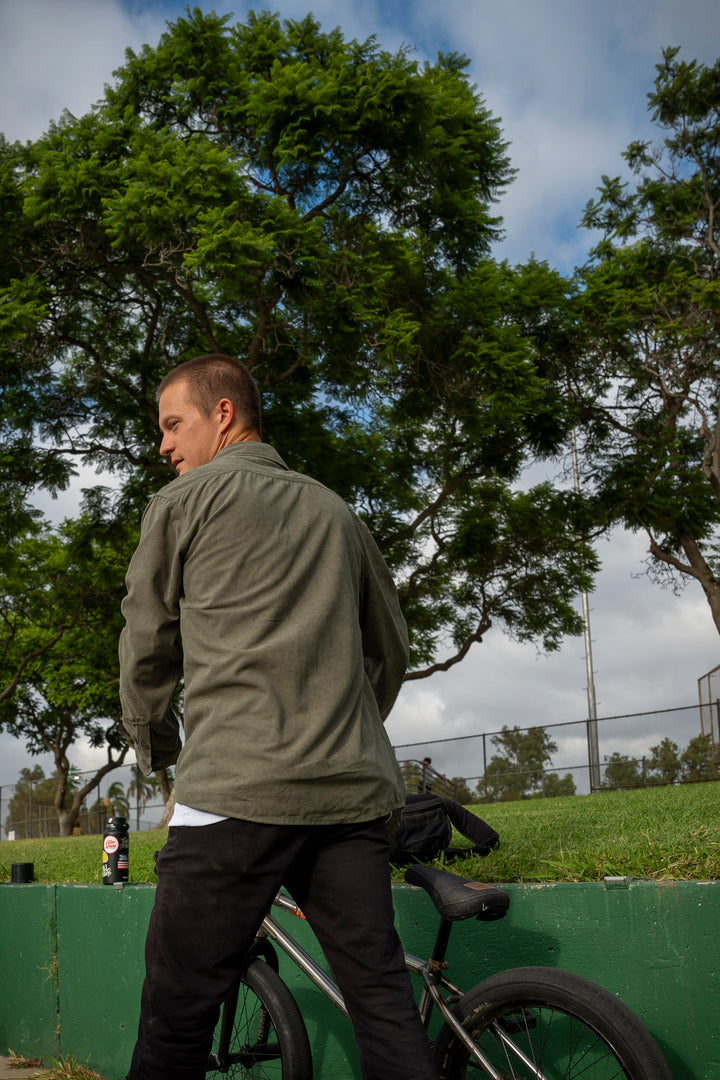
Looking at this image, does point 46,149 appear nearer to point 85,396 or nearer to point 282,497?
point 85,396

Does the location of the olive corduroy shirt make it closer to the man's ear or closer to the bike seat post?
the man's ear

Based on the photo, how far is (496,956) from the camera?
3414mm

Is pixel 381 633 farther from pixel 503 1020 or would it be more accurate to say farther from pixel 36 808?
pixel 36 808

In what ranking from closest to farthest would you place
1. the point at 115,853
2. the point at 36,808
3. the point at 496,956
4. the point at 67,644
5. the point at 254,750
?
the point at 254,750 < the point at 496,956 < the point at 115,853 < the point at 67,644 < the point at 36,808

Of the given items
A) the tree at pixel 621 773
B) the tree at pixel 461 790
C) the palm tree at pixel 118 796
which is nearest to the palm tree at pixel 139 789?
the palm tree at pixel 118 796

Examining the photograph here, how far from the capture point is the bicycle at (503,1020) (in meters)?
2.36

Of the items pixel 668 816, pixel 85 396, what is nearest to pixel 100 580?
pixel 85 396

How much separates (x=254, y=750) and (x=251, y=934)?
421mm

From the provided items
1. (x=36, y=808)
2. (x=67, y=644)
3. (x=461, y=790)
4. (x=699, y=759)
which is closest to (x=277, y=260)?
(x=699, y=759)

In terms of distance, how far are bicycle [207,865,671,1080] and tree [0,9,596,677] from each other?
8.31 meters

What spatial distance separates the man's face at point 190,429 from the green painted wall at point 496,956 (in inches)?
75.2

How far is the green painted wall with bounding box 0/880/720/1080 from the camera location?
3.08 m

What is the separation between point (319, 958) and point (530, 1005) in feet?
5.08

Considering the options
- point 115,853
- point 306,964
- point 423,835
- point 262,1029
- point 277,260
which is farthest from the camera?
point 277,260
